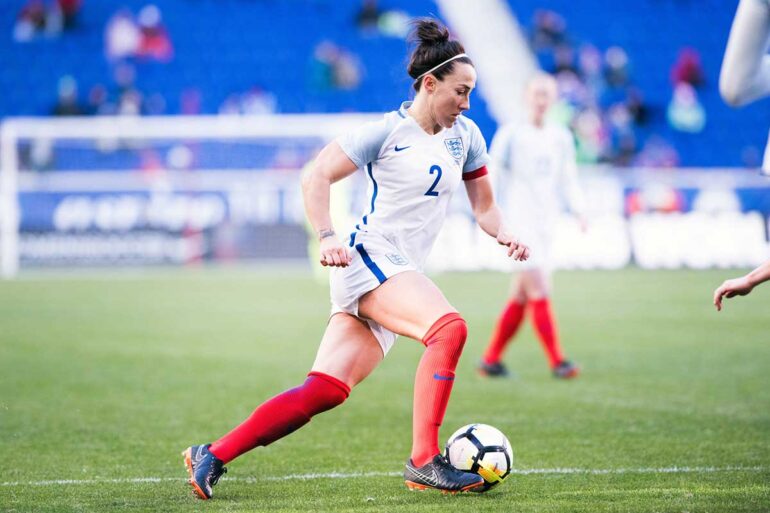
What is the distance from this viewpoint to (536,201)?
10.1 meters

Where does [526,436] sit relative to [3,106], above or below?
below

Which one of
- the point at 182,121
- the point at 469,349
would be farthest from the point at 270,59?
the point at 469,349

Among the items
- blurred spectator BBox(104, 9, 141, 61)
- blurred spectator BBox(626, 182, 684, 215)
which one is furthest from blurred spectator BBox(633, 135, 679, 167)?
blurred spectator BBox(104, 9, 141, 61)

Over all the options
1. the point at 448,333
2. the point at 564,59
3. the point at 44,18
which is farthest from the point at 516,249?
the point at 44,18

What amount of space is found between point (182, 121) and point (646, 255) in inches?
376

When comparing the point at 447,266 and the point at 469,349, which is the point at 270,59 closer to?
the point at 447,266

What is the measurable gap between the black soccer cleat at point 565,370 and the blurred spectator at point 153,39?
21.7m

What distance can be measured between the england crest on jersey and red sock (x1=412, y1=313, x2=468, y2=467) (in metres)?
0.76

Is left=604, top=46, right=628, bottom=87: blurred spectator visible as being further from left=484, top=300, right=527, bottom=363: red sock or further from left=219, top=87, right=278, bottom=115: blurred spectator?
left=484, top=300, right=527, bottom=363: red sock

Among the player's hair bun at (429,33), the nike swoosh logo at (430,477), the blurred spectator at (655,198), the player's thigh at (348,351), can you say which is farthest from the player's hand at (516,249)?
the blurred spectator at (655,198)

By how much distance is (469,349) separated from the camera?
11.9m

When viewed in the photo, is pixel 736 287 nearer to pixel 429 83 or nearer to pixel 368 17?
pixel 429 83

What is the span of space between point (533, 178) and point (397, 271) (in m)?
5.04

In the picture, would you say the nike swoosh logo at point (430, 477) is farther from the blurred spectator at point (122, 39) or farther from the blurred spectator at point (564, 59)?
the blurred spectator at point (122, 39)
